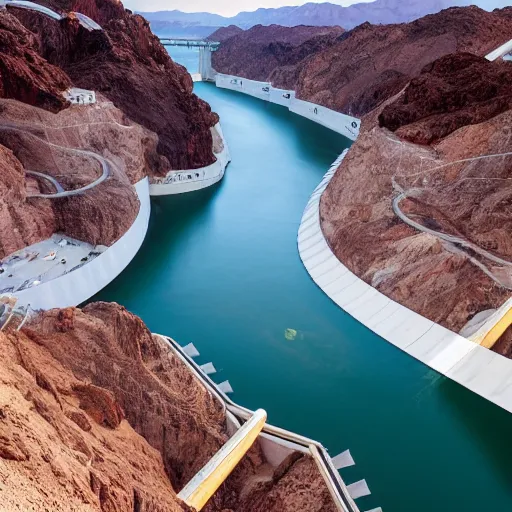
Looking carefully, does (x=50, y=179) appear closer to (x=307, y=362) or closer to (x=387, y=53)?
(x=307, y=362)

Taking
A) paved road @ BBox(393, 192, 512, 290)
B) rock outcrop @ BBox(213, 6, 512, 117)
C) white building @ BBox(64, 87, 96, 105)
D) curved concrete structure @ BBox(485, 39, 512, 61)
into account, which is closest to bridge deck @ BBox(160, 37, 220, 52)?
rock outcrop @ BBox(213, 6, 512, 117)

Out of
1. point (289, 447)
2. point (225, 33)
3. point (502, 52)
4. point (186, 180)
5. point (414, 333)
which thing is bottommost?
point (186, 180)

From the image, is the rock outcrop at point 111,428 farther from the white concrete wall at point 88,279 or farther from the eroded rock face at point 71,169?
the eroded rock face at point 71,169

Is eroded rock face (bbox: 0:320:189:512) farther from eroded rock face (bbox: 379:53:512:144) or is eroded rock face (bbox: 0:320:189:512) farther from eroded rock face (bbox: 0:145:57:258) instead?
eroded rock face (bbox: 379:53:512:144)

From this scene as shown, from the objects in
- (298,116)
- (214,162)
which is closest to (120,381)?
(214,162)

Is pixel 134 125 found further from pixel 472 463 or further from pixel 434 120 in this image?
pixel 472 463

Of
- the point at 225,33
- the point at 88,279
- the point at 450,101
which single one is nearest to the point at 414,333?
the point at 88,279

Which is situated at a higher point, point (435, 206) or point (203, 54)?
point (435, 206)
